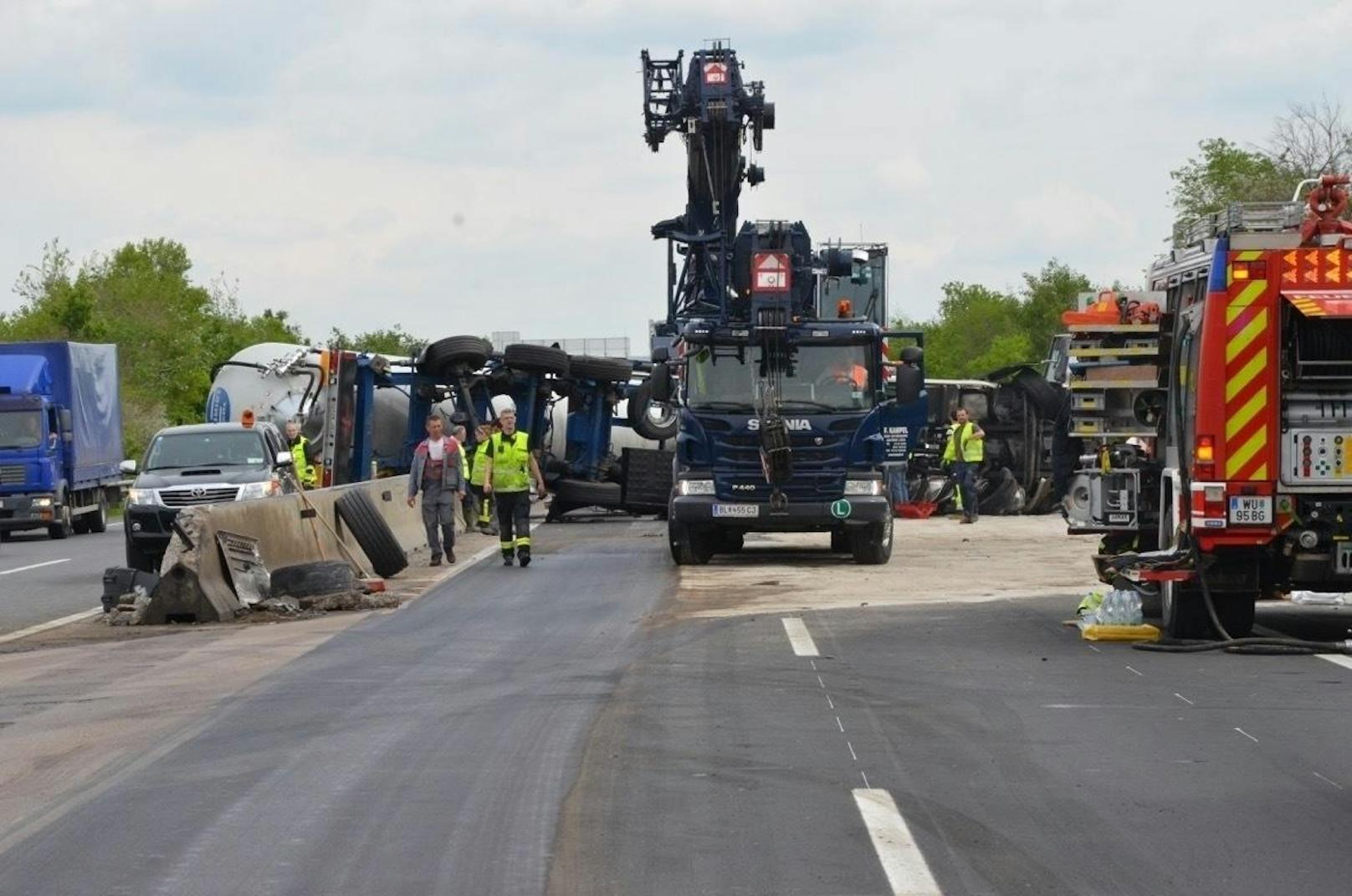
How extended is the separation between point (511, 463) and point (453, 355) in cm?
1118

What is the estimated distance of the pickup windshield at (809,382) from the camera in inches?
922

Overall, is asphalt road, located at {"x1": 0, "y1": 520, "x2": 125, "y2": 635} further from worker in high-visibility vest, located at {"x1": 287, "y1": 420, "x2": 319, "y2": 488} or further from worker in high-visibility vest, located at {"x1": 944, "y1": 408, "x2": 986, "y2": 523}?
worker in high-visibility vest, located at {"x1": 944, "y1": 408, "x2": 986, "y2": 523}

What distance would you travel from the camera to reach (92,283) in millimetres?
87438

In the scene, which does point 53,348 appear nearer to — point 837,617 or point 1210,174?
point 837,617

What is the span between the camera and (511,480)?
78.4ft

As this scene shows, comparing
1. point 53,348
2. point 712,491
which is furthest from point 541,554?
point 53,348

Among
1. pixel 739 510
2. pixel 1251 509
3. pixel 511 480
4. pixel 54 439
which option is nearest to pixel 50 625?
pixel 511 480

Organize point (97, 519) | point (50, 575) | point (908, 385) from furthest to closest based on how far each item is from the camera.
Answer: point (97, 519) → point (50, 575) → point (908, 385)

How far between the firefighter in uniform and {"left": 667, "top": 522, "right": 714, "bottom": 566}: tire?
1.73 meters

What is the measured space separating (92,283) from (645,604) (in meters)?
73.0

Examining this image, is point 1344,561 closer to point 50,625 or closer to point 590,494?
point 50,625

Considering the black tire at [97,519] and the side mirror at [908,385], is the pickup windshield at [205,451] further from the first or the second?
the black tire at [97,519]

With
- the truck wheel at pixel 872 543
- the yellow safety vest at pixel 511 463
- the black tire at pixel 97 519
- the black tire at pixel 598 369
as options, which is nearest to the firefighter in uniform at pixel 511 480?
the yellow safety vest at pixel 511 463

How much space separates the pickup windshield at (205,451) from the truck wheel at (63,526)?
13543 millimetres
